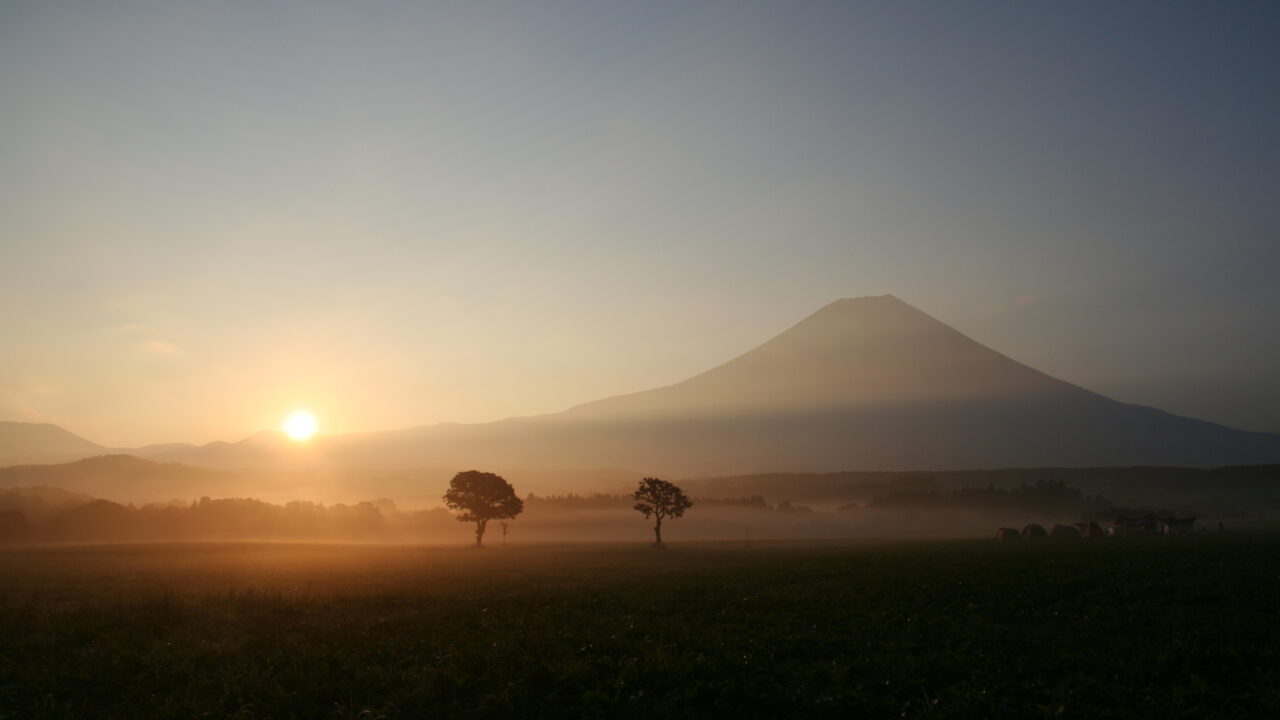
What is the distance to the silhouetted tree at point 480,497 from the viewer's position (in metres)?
104

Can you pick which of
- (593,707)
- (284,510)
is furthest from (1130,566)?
(284,510)

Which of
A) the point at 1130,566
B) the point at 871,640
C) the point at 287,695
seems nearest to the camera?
the point at 287,695

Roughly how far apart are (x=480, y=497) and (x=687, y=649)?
9054 centimetres

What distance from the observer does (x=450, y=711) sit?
617 inches

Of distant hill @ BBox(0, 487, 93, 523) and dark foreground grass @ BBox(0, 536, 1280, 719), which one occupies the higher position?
dark foreground grass @ BBox(0, 536, 1280, 719)

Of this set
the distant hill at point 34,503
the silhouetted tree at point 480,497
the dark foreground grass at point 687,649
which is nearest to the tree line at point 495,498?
the silhouetted tree at point 480,497

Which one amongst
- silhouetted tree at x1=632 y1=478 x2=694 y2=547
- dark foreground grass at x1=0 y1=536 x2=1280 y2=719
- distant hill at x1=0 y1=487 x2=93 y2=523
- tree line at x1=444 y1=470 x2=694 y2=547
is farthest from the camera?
distant hill at x1=0 y1=487 x2=93 y2=523

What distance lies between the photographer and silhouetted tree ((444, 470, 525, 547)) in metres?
104

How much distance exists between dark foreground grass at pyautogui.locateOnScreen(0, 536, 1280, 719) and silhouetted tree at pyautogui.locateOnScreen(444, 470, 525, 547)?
7158 centimetres

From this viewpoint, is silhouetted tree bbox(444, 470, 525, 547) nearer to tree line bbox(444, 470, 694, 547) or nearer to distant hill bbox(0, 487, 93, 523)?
tree line bbox(444, 470, 694, 547)

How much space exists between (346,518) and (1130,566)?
17064 centimetres

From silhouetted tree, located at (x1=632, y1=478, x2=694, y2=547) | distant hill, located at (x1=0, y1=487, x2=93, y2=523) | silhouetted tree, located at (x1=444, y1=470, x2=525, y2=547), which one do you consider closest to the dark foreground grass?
silhouetted tree, located at (x1=444, y1=470, x2=525, y2=547)

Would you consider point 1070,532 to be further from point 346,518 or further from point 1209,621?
point 346,518

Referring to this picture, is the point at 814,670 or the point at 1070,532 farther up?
the point at 814,670
